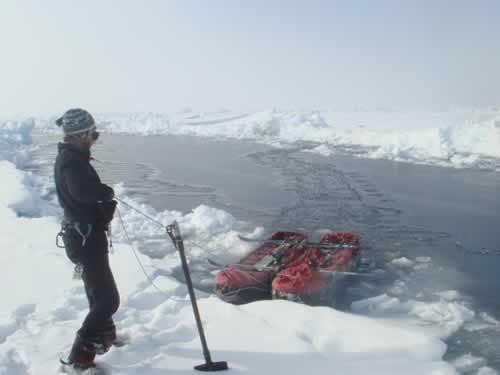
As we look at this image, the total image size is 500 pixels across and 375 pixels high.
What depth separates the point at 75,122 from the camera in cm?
275

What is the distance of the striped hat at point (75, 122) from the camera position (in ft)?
8.95

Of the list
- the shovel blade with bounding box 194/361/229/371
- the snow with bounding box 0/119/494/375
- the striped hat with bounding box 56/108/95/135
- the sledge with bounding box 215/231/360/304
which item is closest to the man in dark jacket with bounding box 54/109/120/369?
the striped hat with bounding box 56/108/95/135

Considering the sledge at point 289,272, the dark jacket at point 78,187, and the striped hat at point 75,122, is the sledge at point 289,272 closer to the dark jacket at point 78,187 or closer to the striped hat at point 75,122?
the dark jacket at point 78,187

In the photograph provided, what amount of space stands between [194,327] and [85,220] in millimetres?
1511

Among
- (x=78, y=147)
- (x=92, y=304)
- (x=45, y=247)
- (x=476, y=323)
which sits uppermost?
(x=78, y=147)

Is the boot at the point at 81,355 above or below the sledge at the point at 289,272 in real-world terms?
above

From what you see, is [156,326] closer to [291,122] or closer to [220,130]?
[291,122]

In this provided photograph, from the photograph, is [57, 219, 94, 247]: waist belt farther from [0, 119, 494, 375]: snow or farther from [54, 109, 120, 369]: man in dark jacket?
[0, 119, 494, 375]: snow

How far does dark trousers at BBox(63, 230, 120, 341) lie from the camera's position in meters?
2.75

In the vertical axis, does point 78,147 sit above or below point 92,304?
above

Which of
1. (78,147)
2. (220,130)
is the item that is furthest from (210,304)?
(220,130)

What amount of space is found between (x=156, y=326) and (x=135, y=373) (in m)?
0.98

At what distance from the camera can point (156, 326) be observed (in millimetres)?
3797

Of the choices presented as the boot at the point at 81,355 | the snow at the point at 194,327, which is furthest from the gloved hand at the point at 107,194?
the snow at the point at 194,327
